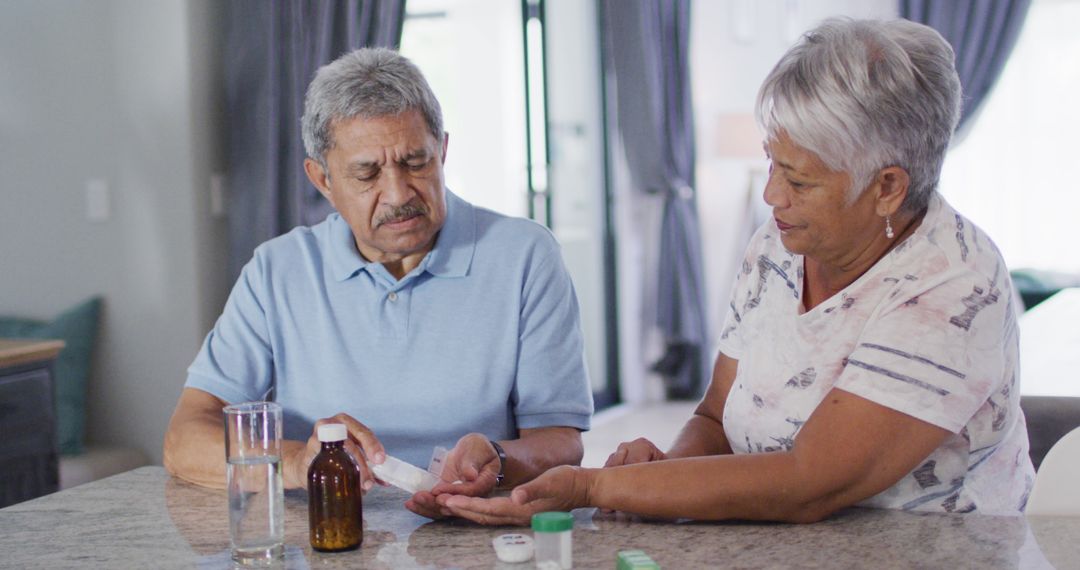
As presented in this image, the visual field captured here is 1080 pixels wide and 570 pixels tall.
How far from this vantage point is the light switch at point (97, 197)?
3754mm

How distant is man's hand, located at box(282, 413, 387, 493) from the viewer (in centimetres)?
143

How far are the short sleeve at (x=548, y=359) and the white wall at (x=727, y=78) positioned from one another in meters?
4.53

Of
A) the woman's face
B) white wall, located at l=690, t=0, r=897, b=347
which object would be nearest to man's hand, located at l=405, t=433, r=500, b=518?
the woman's face

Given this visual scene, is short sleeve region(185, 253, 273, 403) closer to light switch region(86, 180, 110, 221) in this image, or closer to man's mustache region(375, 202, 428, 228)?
man's mustache region(375, 202, 428, 228)

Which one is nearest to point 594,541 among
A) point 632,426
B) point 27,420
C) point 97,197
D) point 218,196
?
point 27,420

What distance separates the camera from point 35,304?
3.81m

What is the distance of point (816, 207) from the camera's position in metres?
1.44

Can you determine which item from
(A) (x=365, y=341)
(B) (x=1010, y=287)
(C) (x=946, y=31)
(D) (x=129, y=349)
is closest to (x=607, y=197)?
(C) (x=946, y=31)

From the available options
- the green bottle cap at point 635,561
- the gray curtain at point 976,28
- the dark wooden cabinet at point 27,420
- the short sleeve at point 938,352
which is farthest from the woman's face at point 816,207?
the gray curtain at point 976,28

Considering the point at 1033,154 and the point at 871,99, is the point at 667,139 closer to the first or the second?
the point at 1033,154

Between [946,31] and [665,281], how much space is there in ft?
6.38

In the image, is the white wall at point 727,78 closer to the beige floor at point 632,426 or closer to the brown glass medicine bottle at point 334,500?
the beige floor at point 632,426

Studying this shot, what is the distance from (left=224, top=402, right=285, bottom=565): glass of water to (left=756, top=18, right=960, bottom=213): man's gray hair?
0.77m

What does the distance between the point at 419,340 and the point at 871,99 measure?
2.89ft
